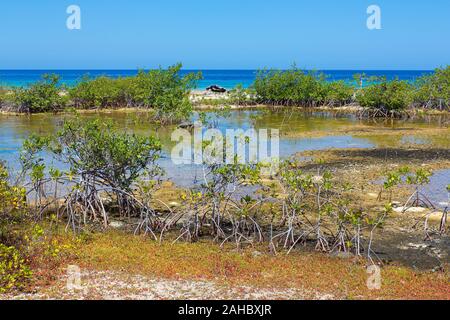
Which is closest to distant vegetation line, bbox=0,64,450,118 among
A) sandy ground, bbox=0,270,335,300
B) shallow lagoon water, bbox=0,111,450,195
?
shallow lagoon water, bbox=0,111,450,195

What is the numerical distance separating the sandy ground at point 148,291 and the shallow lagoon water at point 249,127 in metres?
7.72

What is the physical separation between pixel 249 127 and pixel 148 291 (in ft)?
73.6

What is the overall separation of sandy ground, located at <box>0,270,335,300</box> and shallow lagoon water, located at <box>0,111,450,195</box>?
7.72 meters

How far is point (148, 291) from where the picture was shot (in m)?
8.72

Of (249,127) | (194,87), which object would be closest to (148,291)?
(249,127)

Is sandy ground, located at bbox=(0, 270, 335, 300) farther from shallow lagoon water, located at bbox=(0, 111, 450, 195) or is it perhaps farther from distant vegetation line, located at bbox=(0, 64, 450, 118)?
distant vegetation line, located at bbox=(0, 64, 450, 118)

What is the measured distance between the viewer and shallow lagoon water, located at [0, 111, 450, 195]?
20.6 metres

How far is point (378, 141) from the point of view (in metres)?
25.6

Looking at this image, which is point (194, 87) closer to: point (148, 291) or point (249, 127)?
point (249, 127)

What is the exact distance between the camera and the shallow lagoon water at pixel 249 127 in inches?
811

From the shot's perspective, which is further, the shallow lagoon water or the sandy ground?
the shallow lagoon water
